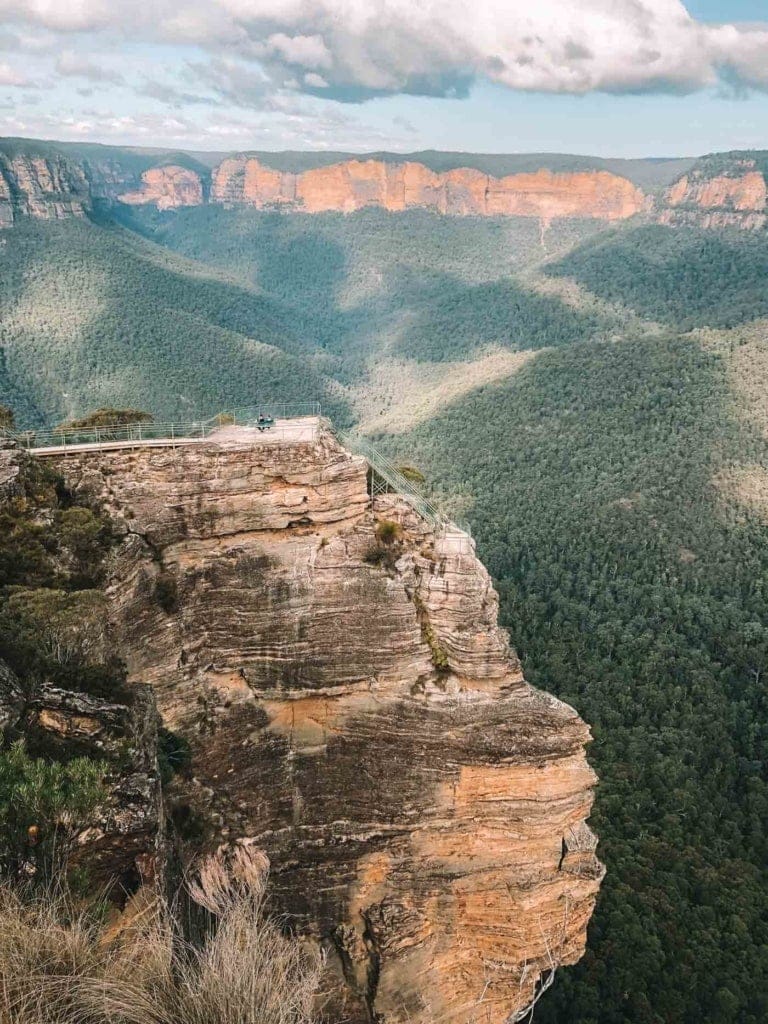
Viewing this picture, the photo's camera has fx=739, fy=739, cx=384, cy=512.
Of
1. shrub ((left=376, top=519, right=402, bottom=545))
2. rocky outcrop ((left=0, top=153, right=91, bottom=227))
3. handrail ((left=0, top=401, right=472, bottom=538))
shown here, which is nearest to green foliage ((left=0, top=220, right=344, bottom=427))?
rocky outcrop ((left=0, top=153, right=91, bottom=227))

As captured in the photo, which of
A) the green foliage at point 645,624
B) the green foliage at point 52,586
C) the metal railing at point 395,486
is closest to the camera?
the green foliage at point 52,586

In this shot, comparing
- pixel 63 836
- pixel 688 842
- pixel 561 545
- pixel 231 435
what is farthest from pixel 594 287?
pixel 63 836

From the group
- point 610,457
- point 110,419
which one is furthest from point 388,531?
point 610,457

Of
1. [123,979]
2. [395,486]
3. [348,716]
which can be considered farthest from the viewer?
[395,486]

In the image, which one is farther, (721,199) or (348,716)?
(721,199)

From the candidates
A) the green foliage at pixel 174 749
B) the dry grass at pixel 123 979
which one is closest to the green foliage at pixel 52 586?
the green foliage at pixel 174 749

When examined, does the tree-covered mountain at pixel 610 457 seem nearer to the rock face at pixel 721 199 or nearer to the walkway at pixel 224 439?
the rock face at pixel 721 199

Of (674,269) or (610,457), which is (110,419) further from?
(674,269)
